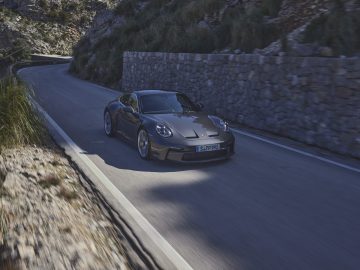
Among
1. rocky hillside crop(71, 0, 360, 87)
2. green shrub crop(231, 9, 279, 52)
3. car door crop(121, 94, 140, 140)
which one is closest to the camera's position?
car door crop(121, 94, 140, 140)

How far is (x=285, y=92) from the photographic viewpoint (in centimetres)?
1081

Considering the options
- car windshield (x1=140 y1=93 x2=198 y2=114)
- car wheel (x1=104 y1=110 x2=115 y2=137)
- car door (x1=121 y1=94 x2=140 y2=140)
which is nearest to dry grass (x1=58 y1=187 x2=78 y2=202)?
car door (x1=121 y1=94 x2=140 y2=140)

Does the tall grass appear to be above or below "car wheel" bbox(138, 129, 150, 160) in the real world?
above

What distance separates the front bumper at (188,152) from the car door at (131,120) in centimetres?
100

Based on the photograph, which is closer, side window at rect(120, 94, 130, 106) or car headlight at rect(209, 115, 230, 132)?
car headlight at rect(209, 115, 230, 132)

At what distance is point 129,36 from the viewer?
28.7 metres

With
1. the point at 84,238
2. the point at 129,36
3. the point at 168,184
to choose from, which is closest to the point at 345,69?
the point at 168,184

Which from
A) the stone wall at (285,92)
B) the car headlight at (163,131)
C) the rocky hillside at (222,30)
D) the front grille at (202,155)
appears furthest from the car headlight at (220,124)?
the rocky hillside at (222,30)

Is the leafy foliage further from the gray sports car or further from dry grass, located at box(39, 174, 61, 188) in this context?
dry grass, located at box(39, 174, 61, 188)

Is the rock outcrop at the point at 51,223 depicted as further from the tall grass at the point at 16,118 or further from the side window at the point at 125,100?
the side window at the point at 125,100

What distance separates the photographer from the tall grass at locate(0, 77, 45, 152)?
839cm

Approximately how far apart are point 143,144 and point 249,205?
122 inches

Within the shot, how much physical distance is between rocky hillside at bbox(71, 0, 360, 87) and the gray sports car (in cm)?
435

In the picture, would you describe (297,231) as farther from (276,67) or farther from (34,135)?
(276,67)
